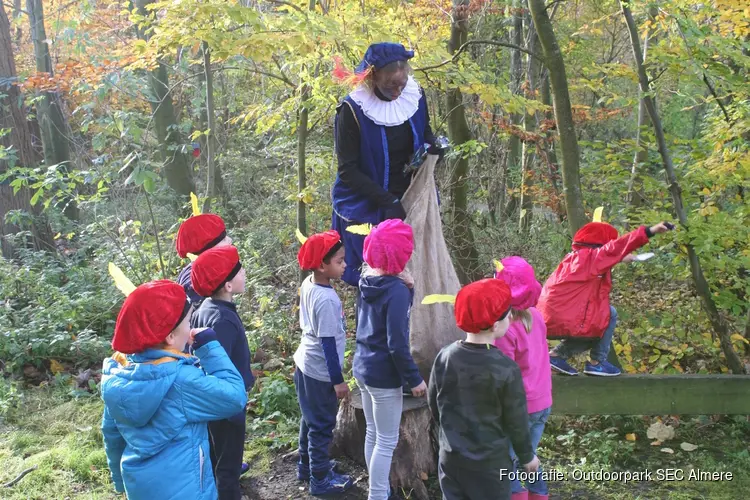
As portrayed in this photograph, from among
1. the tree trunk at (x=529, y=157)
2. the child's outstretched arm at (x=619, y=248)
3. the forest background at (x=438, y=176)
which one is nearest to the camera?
the child's outstretched arm at (x=619, y=248)

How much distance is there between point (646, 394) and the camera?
394 cm

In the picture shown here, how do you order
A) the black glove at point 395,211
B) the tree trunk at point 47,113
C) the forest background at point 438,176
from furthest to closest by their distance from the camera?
the tree trunk at point 47,113 → the forest background at point 438,176 → the black glove at point 395,211

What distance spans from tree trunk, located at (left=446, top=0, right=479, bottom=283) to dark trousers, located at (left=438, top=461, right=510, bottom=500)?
11.6 ft

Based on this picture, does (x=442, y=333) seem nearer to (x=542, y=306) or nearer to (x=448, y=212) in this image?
(x=542, y=306)

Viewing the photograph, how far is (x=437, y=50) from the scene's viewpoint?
5.15 meters

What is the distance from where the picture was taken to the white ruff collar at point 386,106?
372 centimetres

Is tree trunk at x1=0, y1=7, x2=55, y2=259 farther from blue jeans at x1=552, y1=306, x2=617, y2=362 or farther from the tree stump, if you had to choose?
blue jeans at x1=552, y1=306, x2=617, y2=362

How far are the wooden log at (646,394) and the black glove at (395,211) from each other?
143 cm

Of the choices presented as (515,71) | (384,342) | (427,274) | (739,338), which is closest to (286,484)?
(384,342)

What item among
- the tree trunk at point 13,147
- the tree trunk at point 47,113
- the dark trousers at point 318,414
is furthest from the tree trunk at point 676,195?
the tree trunk at point 47,113

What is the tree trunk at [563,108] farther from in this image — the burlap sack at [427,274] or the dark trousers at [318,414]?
the dark trousers at [318,414]

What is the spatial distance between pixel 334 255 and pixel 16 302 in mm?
5749

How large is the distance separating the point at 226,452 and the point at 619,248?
2491mm

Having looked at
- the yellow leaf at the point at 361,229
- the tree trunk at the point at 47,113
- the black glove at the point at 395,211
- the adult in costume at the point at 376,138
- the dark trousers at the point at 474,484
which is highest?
the tree trunk at the point at 47,113
